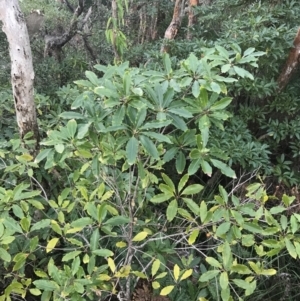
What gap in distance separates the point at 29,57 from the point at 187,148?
98 cm

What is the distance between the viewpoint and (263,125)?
8.30 feet

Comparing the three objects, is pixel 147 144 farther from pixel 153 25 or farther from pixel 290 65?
pixel 153 25

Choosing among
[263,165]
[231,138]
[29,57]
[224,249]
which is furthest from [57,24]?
[224,249]

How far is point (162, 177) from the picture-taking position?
56.5 inches

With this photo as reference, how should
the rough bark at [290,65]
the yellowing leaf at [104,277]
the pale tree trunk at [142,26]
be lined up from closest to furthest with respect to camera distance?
1. the yellowing leaf at [104,277]
2. the rough bark at [290,65]
3. the pale tree trunk at [142,26]

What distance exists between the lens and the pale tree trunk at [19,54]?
171 cm

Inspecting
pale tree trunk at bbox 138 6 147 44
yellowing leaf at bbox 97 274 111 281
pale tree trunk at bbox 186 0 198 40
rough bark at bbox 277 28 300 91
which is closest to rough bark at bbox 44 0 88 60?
pale tree trunk at bbox 138 6 147 44

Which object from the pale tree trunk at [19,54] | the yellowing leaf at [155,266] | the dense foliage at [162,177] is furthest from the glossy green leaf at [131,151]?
the pale tree trunk at [19,54]

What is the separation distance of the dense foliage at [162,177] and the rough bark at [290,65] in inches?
2.0

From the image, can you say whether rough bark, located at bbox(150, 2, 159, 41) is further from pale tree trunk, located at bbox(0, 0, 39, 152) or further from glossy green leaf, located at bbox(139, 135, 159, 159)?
glossy green leaf, located at bbox(139, 135, 159, 159)

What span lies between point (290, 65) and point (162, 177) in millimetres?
1538

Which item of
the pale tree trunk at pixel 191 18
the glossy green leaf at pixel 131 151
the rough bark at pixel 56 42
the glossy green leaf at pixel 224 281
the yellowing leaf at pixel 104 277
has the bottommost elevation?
the yellowing leaf at pixel 104 277

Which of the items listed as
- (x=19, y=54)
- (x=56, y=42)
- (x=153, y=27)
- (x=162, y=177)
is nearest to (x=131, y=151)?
(x=162, y=177)

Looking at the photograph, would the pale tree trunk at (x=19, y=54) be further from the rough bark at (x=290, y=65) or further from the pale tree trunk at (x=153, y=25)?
the pale tree trunk at (x=153, y=25)
